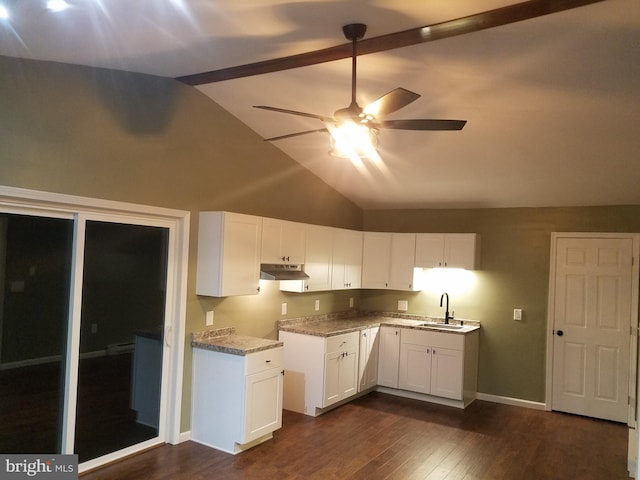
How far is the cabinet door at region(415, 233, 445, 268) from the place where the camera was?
18.9 feet

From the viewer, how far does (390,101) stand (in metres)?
2.54

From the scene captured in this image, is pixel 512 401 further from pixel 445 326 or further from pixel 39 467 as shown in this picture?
pixel 39 467

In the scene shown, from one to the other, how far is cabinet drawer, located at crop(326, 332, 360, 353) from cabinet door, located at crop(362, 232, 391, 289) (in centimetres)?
98

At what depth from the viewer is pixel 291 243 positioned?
481cm

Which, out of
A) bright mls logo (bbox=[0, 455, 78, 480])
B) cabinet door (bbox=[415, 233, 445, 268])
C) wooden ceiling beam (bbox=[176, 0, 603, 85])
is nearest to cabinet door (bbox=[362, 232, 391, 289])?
cabinet door (bbox=[415, 233, 445, 268])

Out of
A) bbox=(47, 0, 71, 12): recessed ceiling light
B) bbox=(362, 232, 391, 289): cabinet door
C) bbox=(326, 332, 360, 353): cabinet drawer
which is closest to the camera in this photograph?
bbox=(47, 0, 71, 12): recessed ceiling light

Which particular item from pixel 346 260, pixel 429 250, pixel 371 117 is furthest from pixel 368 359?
pixel 371 117

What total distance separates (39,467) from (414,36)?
376 cm

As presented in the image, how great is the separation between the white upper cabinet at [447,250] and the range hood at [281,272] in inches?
68.5

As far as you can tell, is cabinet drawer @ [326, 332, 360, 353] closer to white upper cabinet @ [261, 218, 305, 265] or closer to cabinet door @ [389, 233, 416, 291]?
white upper cabinet @ [261, 218, 305, 265]

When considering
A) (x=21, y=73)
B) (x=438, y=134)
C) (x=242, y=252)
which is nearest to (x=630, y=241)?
(x=438, y=134)

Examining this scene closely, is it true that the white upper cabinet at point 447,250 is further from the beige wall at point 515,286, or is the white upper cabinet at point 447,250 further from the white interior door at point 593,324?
the white interior door at point 593,324

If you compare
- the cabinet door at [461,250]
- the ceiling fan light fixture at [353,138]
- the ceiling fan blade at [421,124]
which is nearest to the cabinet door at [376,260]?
the cabinet door at [461,250]

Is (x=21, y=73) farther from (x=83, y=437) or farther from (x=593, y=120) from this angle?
(x=593, y=120)
